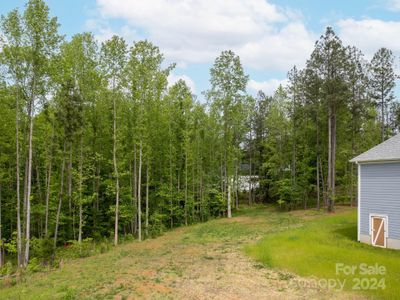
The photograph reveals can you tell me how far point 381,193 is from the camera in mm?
16750

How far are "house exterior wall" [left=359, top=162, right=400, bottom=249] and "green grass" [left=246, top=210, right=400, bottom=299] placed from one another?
855mm

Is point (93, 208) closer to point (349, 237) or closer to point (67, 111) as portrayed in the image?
point (67, 111)

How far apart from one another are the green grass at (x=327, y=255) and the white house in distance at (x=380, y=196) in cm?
75

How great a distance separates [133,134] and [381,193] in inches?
671

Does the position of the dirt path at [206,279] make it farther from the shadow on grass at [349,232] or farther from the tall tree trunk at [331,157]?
the tall tree trunk at [331,157]

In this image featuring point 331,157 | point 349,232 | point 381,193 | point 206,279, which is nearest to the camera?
point 206,279

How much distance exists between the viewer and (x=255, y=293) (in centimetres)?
1059

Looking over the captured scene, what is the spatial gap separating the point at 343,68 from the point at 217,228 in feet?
53.4

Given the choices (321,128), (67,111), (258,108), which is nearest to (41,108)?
(67,111)

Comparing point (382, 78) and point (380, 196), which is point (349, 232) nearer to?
point (380, 196)

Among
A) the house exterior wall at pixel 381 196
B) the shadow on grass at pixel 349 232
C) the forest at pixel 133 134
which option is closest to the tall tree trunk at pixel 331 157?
the forest at pixel 133 134

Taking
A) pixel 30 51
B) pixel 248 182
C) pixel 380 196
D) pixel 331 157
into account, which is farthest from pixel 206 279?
pixel 248 182

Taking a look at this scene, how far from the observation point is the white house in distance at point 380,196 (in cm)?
1598

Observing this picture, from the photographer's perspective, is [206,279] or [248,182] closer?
[206,279]
